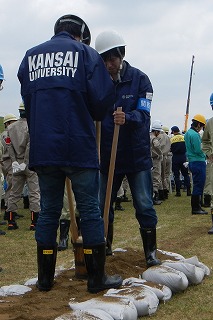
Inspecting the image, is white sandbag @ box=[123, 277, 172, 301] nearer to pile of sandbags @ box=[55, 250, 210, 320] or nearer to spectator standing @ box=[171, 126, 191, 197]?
pile of sandbags @ box=[55, 250, 210, 320]

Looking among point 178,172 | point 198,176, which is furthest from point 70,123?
point 178,172

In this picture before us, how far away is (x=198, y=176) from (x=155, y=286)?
6320 millimetres

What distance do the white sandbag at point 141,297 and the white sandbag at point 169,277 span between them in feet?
1.17

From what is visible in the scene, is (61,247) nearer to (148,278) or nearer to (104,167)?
(104,167)

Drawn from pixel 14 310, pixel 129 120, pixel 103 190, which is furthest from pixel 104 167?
pixel 14 310

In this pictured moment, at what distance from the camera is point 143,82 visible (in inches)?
200

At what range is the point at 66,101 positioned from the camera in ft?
13.0

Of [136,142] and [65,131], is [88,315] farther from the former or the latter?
[136,142]

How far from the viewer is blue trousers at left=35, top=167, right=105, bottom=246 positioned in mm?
4078

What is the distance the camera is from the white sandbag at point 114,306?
133 inches

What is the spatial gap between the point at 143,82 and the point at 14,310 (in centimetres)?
249

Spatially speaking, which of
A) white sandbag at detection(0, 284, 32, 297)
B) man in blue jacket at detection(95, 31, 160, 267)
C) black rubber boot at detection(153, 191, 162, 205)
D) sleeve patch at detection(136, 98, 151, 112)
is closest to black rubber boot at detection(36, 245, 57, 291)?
white sandbag at detection(0, 284, 32, 297)

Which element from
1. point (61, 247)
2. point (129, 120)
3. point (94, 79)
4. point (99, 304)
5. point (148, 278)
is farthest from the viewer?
point (61, 247)

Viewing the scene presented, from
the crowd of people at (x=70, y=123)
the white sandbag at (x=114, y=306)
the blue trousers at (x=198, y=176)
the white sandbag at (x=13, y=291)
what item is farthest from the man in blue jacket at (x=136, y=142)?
the blue trousers at (x=198, y=176)
